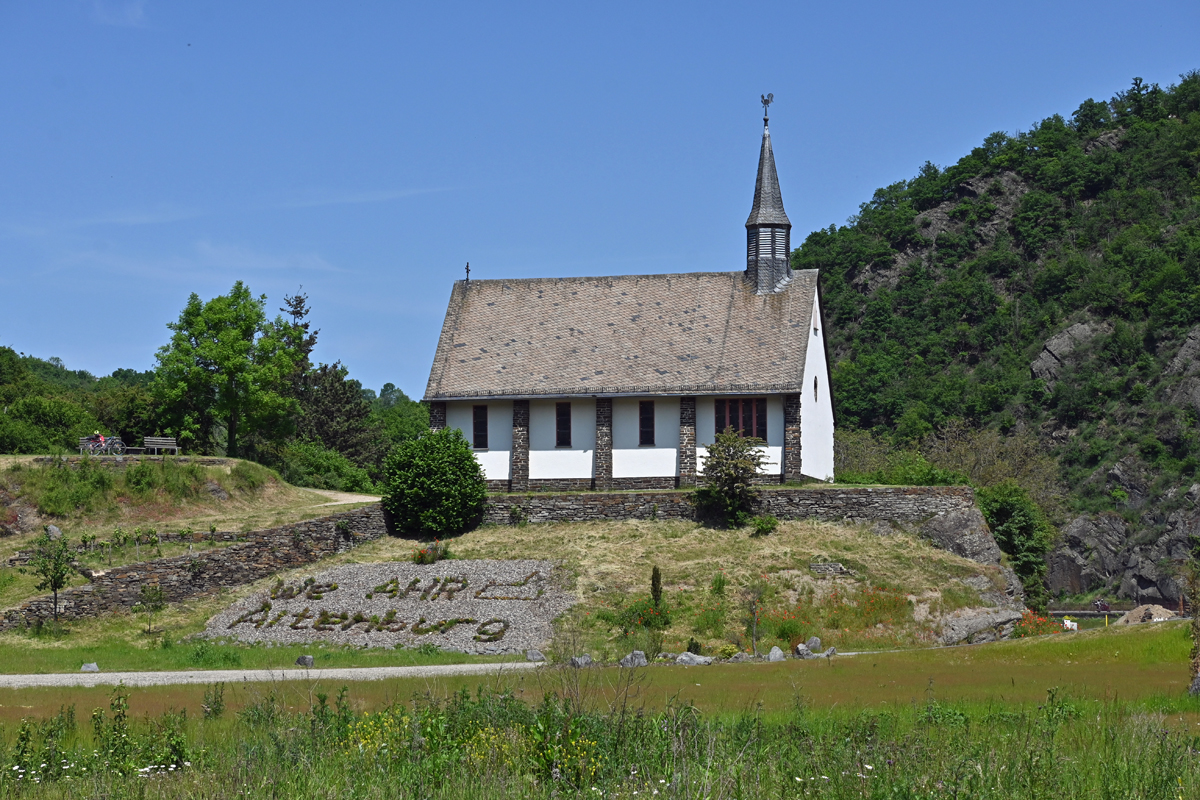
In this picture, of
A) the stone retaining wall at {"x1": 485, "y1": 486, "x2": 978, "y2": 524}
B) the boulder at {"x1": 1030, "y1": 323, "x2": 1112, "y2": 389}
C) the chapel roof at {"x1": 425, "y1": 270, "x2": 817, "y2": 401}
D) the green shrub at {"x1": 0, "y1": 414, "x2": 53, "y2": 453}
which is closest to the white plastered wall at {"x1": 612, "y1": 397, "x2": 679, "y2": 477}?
the chapel roof at {"x1": 425, "y1": 270, "x2": 817, "y2": 401}

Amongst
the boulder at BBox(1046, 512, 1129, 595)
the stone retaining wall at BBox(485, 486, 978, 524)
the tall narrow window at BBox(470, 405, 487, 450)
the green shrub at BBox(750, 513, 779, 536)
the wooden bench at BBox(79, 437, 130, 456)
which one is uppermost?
the tall narrow window at BBox(470, 405, 487, 450)

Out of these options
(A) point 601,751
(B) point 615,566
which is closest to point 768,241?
(B) point 615,566

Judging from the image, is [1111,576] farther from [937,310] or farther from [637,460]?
[637,460]

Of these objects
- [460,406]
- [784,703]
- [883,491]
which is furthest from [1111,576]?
[784,703]

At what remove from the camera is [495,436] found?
47094mm

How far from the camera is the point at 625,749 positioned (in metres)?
13.8

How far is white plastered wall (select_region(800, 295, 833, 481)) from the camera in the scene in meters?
45.2

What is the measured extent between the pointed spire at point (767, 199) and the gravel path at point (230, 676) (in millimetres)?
25859

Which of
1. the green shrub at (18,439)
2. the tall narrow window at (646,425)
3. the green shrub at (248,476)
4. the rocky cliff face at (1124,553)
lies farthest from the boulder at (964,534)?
the rocky cliff face at (1124,553)

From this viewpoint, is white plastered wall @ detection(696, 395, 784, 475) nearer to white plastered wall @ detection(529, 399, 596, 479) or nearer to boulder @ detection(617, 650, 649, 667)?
white plastered wall @ detection(529, 399, 596, 479)

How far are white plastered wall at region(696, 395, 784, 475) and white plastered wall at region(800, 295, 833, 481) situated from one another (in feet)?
2.65

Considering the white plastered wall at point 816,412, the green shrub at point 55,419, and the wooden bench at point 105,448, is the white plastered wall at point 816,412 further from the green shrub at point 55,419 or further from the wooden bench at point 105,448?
the green shrub at point 55,419

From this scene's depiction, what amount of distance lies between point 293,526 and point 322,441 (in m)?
41.2

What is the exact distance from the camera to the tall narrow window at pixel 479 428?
47125 mm
